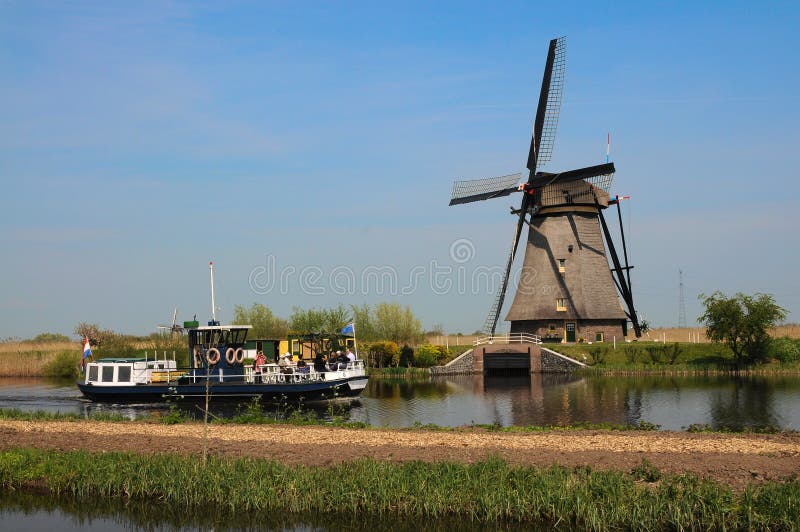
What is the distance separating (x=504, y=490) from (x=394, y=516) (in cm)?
202

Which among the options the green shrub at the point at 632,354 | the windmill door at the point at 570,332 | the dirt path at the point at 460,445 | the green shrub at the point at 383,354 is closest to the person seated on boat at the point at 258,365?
the dirt path at the point at 460,445

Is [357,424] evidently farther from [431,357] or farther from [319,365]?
[431,357]

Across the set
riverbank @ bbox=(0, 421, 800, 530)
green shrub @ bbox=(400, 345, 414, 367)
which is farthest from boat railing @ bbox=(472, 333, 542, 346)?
riverbank @ bbox=(0, 421, 800, 530)

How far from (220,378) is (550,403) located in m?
14.8

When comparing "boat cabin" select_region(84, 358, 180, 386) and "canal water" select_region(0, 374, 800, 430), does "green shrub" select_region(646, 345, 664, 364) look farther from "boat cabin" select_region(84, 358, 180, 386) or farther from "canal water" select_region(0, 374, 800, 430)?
"boat cabin" select_region(84, 358, 180, 386)

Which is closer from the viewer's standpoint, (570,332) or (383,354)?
(570,332)

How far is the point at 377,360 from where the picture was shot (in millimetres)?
58594

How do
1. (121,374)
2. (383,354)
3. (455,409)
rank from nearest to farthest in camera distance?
(455,409), (121,374), (383,354)

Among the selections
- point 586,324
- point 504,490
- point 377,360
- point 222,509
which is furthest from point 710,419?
point 377,360

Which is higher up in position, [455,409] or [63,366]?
[63,366]

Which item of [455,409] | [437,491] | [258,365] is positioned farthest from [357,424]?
[258,365]

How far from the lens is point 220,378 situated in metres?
37.5

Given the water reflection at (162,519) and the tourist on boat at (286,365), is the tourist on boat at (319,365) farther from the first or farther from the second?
the water reflection at (162,519)

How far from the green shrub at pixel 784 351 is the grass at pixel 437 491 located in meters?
40.3
